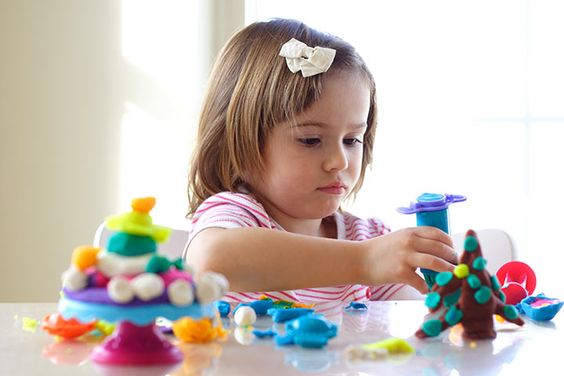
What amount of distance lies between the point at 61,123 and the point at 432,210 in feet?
4.59

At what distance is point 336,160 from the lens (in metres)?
1.09

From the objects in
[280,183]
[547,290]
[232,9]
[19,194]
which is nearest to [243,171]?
[280,183]

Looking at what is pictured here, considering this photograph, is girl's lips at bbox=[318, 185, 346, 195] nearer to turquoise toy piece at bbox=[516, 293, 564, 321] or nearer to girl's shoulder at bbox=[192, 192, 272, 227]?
girl's shoulder at bbox=[192, 192, 272, 227]

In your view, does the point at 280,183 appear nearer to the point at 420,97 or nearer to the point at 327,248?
the point at 327,248

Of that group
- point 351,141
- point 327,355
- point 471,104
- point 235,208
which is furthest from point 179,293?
point 471,104

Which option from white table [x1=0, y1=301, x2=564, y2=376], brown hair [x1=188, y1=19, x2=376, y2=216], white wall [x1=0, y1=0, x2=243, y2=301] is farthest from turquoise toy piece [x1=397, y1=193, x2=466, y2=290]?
white wall [x1=0, y1=0, x2=243, y2=301]

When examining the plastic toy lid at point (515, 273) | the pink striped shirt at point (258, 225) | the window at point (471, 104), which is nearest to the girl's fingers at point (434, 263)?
the plastic toy lid at point (515, 273)

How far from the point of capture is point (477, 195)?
253cm

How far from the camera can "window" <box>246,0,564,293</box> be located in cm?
251

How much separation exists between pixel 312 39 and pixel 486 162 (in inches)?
56.0

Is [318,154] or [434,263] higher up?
[318,154]

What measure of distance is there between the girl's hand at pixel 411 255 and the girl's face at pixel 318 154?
293mm

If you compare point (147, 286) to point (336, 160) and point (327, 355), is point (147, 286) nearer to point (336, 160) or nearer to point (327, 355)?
point (327, 355)

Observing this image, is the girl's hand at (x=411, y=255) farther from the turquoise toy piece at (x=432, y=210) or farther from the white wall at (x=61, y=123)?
the white wall at (x=61, y=123)
